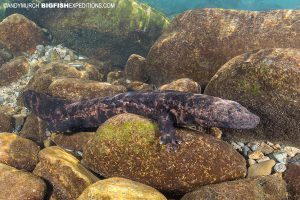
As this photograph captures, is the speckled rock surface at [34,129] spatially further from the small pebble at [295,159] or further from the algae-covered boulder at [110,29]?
the small pebble at [295,159]

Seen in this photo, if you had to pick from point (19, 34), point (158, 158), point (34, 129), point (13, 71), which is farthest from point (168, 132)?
point (19, 34)

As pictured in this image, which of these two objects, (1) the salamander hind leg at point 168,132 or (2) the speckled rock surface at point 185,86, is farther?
(2) the speckled rock surface at point 185,86

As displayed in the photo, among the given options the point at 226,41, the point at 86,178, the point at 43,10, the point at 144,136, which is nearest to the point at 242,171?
the point at 144,136

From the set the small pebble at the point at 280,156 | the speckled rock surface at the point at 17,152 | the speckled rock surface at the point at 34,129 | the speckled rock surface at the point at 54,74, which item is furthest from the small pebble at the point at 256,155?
the speckled rock surface at the point at 54,74

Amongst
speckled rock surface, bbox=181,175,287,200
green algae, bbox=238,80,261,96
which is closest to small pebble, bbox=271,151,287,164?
speckled rock surface, bbox=181,175,287,200

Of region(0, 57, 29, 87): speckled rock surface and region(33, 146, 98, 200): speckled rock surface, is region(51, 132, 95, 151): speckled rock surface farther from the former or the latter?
region(0, 57, 29, 87): speckled rock surface

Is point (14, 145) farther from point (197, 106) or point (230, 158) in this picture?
point (230, 158)
